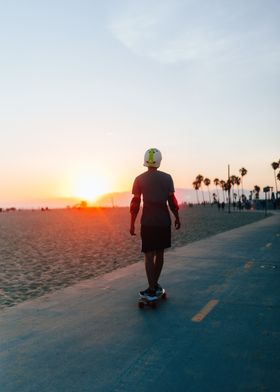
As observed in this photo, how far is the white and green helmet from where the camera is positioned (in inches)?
237

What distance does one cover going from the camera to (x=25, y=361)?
3967 mm

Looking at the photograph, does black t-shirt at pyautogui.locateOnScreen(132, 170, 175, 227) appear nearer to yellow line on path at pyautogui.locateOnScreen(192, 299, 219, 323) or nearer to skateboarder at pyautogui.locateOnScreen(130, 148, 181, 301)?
skateboarder at pyautogui.locateOnScreen(130, 148, 181, 301)

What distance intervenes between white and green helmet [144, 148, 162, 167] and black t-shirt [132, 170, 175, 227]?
10cm

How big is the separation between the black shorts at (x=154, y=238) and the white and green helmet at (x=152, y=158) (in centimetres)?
92

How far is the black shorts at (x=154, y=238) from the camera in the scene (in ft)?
19.6

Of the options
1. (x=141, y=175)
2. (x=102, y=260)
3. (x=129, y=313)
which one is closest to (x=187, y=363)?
(x=129, y=313)

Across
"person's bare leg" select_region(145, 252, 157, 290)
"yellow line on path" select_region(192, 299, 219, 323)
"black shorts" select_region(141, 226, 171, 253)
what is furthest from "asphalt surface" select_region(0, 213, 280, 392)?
"black shorts" select_region(141, 226, 171, 253)

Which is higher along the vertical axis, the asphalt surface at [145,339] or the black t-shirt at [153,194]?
the black t-shirt at [153,194]

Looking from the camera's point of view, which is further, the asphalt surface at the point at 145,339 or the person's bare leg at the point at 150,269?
the person's bare leg at the point at 150,269

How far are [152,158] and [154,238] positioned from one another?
1168 millimetres

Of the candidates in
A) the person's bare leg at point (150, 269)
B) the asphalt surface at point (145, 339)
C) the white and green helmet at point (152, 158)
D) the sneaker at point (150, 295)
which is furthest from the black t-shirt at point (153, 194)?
the asphalt surface at point (145, 339)

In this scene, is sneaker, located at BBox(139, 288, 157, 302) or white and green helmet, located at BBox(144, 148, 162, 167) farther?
white and green helmet, located at BBox(144, 148, 162, 167)

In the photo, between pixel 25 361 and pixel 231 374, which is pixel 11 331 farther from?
pixel 231 374

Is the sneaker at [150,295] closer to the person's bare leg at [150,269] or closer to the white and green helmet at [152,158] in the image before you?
the person's bare leg at [150,269]
